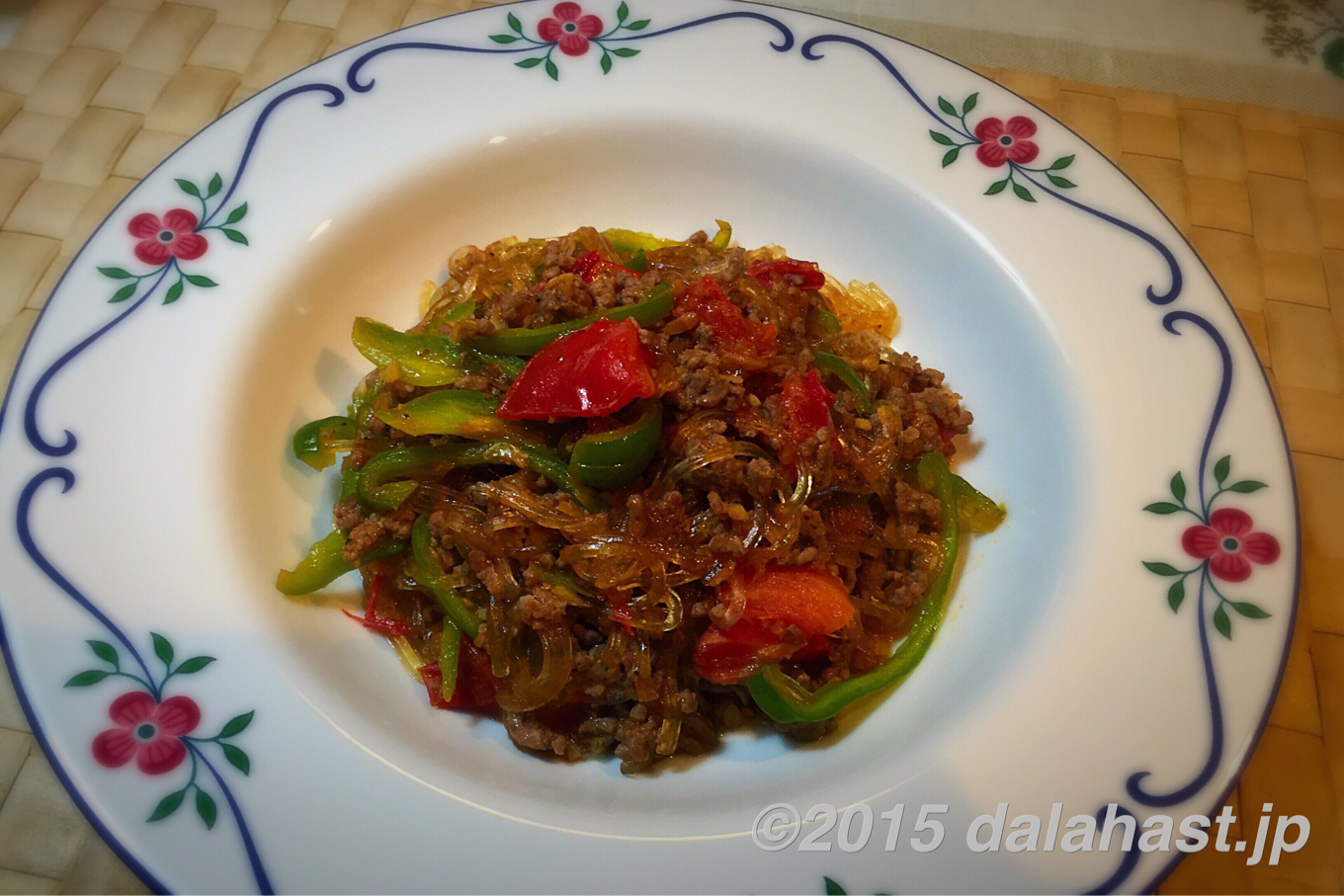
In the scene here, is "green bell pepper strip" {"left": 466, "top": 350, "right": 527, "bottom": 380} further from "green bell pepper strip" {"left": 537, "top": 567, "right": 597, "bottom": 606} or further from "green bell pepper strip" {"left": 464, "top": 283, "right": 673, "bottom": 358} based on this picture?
"green bell pepper strip" {"left": 537, "top": 567, "right": 597, "bottom": 606}

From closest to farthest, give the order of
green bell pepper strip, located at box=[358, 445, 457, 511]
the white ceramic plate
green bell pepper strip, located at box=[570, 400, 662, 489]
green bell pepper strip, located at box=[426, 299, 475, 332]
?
the white ceramic plate
green bell pepper strip, located at box=[570, 400, 662, 489]
green bell pepper strip, located at box=[358, 445, 457, 511]
green bell pepper strip, located at box=[426, 299, 475, 332]

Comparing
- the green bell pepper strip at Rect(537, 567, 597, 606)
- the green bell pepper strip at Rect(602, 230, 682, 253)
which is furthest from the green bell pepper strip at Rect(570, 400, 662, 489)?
the green bell pepper strip at Rect(602, 230, 682, 253)

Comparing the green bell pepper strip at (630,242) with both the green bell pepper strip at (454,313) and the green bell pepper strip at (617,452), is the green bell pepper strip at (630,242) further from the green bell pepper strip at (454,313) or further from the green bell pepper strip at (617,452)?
the green bell pepper strip at (617,452)

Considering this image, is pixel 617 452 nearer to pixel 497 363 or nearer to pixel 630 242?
pixel 497 363

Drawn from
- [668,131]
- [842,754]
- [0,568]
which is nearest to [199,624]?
[0,568]

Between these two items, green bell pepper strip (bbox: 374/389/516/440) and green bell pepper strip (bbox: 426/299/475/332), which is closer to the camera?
green bell pepper strip (bbox: 374/389/516/440)

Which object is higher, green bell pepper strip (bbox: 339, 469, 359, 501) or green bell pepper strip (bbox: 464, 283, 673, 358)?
green bell pepper strip (bbox: 464, 283, 673, 358)
